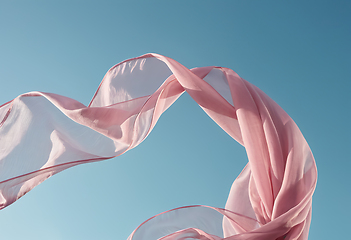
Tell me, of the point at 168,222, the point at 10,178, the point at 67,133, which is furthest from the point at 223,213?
the point at 10,178

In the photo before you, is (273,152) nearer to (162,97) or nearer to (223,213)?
(223,213)

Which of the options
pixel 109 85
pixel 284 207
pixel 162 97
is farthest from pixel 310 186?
pixel 109 85

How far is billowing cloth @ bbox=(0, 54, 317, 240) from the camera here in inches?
56.0

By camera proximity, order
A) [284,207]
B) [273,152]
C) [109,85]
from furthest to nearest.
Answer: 1. [109,85]
2. [273,152]
3. [284,207]

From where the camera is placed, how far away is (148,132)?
4.88 ft

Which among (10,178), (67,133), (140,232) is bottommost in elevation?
(140,232)

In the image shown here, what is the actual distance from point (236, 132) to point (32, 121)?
3.56ft

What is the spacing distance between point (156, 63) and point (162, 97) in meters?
0.24

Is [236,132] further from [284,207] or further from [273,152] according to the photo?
[284,207]

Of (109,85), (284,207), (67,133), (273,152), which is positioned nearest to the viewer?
(284,207)

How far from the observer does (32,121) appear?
1585mm

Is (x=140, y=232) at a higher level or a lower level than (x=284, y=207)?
lower

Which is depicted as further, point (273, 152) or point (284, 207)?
point (273, 152)

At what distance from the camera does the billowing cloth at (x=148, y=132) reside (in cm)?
142
